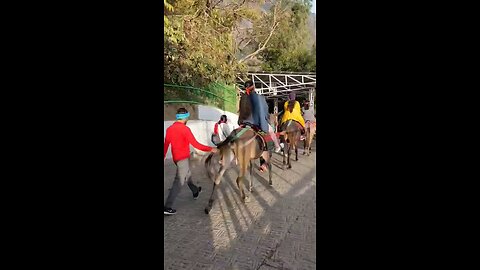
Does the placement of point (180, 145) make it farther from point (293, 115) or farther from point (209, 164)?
point (293, 115)

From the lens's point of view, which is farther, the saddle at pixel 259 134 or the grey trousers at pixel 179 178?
the saddle at pixel 259 134

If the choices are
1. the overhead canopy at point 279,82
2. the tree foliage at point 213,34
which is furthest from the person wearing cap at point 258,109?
the overhead canopy at point 279,82

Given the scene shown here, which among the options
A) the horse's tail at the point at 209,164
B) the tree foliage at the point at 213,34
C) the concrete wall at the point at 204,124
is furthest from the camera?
the concrete wall at the point at 204,124

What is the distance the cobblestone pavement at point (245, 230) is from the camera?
2814mm

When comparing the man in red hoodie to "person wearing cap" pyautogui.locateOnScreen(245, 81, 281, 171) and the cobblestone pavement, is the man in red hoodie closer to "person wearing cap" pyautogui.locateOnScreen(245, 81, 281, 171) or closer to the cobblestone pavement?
the cobblestone pavement

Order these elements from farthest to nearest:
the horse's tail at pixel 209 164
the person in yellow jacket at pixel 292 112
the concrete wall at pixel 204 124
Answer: the concrete wall at pixel 204 124 → the person in yellow jacket at pixel 292 112 → the horse's tail at pixel 209 164

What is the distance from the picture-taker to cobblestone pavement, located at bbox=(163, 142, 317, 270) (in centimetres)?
281

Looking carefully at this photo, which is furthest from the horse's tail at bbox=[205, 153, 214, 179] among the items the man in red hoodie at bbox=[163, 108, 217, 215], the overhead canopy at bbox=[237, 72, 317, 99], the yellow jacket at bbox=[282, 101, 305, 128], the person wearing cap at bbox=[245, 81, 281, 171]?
the overhead canopy at bbox=[237, 72, 317, 99]

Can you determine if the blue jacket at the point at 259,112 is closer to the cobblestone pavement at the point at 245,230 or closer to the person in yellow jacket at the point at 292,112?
the cobblestone pavement at the point at 245,230
